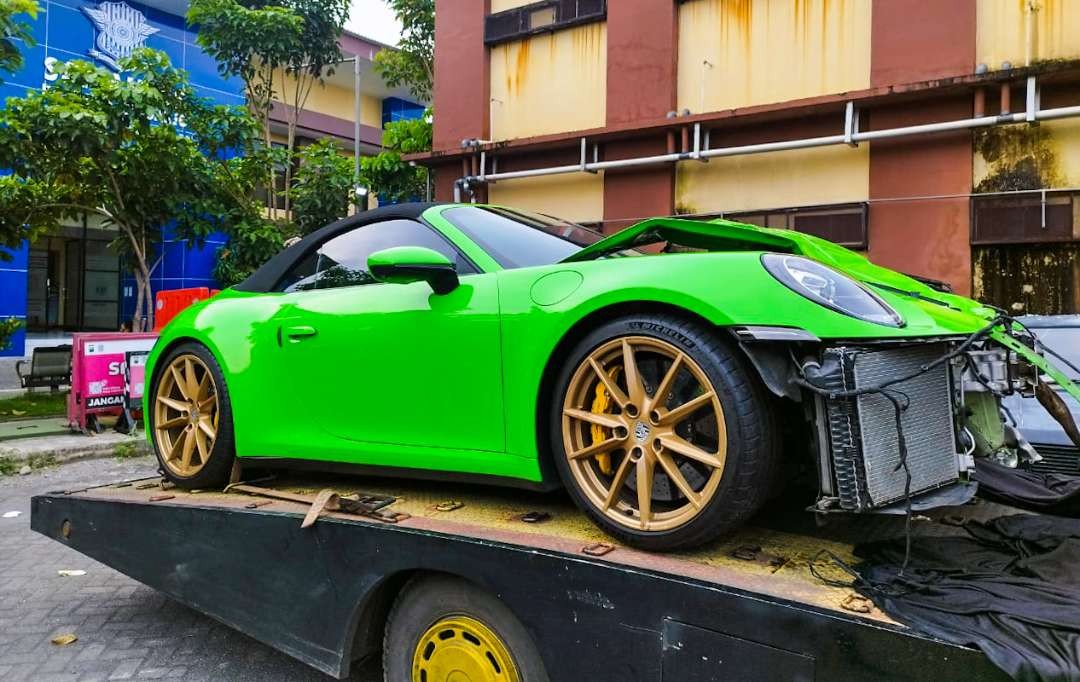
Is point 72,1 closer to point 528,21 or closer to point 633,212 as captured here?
point 528,21

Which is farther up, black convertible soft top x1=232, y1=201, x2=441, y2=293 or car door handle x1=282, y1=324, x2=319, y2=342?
black convertible soft top x1=232, y1=201, x2=441, y2=293

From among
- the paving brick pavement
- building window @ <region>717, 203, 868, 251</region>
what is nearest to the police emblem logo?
building window @ <region>717, 203, 868, 251</region>

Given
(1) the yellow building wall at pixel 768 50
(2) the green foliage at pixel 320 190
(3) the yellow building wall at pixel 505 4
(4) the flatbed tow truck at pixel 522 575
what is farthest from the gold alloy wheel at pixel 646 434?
(2) the green foliage at pixel 320 190

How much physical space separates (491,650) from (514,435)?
67 centimetres

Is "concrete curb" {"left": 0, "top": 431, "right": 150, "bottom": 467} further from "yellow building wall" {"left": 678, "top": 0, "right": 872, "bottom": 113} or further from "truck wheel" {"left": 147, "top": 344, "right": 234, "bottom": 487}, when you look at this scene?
"yellow building wall" {"left": 678, "top": 0, "right": 872, "bottom": 113}

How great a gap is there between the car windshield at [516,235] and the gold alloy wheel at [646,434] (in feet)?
2.36

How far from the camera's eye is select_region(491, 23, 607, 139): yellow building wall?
1071 cm

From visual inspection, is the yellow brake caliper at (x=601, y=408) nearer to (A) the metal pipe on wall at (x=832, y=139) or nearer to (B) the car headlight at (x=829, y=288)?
(B) the car headlight at (x=829, y=288)

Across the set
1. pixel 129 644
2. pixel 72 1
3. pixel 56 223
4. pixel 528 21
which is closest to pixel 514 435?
pixel 129 644

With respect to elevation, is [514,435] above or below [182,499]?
above

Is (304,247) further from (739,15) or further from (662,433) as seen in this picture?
(739,15)

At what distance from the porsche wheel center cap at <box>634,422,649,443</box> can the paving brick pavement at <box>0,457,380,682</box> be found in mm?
1788

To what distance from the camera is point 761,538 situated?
238 centimetres

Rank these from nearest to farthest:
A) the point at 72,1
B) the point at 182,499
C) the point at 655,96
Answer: the point at 182,499 < the point at 655,96 < the point at 72,1
